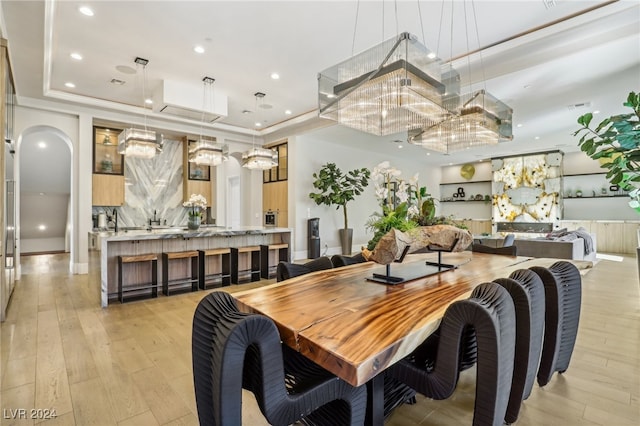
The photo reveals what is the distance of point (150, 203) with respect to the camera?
7949 millimetres

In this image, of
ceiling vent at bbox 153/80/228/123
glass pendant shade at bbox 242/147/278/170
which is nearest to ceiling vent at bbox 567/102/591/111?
glass pendant shade at bbox 242/147/278/170

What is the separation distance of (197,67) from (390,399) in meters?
4.90

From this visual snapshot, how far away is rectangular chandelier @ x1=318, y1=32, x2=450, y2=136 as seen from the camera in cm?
225

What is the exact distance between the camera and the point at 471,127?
372 centimetres

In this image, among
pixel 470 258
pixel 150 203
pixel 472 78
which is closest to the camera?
pixel 470 258

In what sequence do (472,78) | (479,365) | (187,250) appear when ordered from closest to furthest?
(479,365)
(472,78)
(187,250)

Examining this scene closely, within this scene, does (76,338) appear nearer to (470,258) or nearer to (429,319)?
(429,319)

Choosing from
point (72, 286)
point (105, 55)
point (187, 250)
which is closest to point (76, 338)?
point (187, 250)

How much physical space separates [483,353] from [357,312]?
1.77 feet

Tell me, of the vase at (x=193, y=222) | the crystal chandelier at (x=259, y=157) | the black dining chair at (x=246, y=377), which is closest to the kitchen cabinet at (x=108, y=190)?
the vase at (x=193, y=222)

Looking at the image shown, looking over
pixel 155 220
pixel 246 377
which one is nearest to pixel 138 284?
pixel 246 377

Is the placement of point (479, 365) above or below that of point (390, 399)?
above

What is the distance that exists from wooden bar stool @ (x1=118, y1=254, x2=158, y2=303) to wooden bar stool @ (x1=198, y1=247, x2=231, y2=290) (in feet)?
2.11

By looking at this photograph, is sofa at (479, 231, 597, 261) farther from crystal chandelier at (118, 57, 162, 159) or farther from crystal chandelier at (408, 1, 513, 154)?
crystal chandelier at (118, 57, 162, 159)
